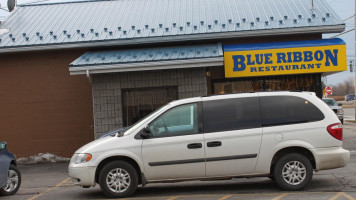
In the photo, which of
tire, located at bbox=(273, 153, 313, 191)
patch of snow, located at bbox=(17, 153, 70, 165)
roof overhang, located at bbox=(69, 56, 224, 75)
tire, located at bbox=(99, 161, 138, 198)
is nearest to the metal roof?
roof overhang, located at bbox=(69, 56, 224, 75)

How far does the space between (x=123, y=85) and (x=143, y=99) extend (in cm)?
78

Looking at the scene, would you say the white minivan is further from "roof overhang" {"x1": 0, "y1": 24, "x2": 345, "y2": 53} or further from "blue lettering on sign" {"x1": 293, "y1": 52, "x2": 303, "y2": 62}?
"roof overhang" {"x1": 0, "y1": 24, "x2": 345, "y2": 53}

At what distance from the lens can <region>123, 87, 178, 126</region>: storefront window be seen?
46.7 feet

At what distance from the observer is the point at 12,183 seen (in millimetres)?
9547

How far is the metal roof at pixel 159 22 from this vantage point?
14109 mm

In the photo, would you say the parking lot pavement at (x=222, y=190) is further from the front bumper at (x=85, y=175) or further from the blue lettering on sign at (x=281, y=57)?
the blue lettering on sign at (x=281, y=57)

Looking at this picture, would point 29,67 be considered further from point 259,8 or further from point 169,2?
point 259,8

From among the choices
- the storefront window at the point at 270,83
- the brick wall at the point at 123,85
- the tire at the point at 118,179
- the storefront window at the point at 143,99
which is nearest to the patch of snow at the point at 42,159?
the brick wall at the point at 123,85

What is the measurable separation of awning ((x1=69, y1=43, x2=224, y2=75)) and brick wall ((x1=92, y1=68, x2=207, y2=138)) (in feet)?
2.07

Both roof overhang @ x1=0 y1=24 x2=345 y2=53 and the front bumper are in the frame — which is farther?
roof overhang @ x1=0 y1=24 x2=345 y2=53

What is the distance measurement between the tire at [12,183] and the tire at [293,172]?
541cm

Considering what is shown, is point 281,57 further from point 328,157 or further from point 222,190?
point 222,190

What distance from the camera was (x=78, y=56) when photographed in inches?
595

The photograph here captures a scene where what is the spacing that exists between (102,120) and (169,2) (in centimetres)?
A: 592
